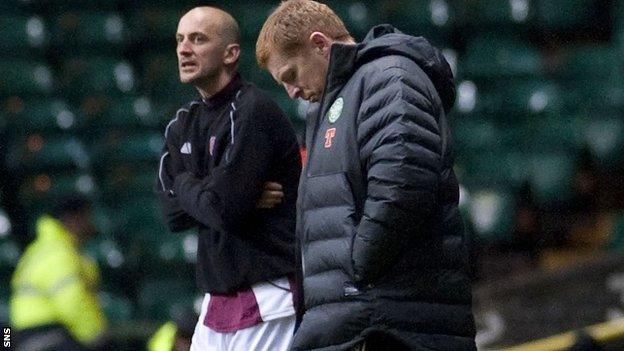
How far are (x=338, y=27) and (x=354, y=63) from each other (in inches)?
6.8

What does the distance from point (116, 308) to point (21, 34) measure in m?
1.81

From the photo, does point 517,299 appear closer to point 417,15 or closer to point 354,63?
point 417,15

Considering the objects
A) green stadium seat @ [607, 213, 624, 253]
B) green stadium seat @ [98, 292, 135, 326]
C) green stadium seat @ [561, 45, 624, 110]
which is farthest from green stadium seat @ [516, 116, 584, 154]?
green stadium seat @ [98, 292, 135, 326]

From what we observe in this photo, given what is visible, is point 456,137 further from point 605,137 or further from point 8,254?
point 8,254

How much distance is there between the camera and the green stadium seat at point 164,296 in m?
8.89

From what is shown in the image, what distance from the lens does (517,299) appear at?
784 centimetres

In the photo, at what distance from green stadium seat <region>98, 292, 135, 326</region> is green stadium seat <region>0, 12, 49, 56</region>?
5.32 feet

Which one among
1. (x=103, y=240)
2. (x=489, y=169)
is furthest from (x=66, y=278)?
(x=489, y=169)

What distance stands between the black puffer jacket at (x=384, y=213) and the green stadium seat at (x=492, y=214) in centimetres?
417

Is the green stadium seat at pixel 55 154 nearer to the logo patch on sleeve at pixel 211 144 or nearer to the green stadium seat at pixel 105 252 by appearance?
the green stadium seat at pixel 105 252

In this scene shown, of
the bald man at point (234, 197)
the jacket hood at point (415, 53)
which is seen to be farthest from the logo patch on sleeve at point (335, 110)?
the bald man at point (234, 197)

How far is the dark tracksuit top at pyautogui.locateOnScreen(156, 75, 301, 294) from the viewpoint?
4.85 meters

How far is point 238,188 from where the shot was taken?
15.9 ft

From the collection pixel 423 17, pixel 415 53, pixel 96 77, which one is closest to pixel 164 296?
pixel 96 77
